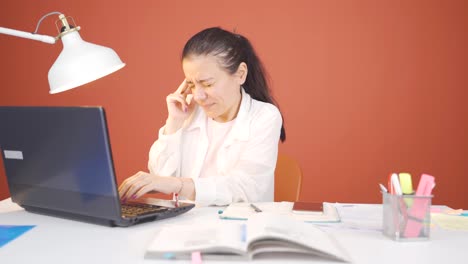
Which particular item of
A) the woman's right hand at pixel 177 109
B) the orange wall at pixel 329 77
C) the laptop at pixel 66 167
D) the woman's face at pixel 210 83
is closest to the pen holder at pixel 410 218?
the laptop at pixel 66 167

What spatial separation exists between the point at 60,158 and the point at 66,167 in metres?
0.02

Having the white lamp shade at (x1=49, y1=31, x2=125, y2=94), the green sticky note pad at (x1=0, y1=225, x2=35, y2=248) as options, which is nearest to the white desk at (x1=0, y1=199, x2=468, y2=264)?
the green sticky note pad at (x1=0, y1=225, x2=35, y2=248)

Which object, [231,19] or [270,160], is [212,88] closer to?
[270,160]

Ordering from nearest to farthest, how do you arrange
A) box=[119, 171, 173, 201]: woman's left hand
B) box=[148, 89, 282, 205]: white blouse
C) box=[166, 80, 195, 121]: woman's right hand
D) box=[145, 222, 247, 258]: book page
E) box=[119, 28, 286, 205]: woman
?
box=[145, 222, 247, 258]: book page, box=[119, 171, 173, 201]: woman's left hand, box=[148, 89, 282, 205]: white blouse, box=[119, 28, 286, 205]: woman, box=[166, 80, 195, 121]: woman's right hand

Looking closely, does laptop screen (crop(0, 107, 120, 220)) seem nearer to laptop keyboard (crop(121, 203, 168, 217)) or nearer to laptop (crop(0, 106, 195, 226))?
laptop (crop(0, 106, 195, 226))

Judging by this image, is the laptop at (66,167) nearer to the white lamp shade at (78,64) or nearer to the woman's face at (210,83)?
the white lamp shade at (78,64)

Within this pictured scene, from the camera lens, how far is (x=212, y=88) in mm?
1857

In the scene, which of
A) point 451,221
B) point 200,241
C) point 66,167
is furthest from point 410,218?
point 66,167

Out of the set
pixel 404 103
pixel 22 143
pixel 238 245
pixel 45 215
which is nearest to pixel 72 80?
pixel 22 143

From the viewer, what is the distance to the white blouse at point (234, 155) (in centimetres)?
163

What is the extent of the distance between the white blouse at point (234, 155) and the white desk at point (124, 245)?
0.36m

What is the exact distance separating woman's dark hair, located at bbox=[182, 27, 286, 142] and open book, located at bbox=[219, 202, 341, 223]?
23.4 inches

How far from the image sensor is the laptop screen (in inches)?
44.1

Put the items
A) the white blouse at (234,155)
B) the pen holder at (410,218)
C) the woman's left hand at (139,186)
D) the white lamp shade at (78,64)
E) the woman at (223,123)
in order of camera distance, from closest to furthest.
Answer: the pen holder at (410,218)
the white lamp shade at (78,64)
the woman's left hand at (139,186)
the white blouse at (234,155)
the woman at (223,123)
